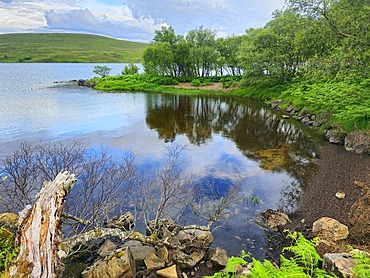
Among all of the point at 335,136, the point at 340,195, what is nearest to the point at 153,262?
the point at 340,195

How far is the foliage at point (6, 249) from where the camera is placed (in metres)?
4.07

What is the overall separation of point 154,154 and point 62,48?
628 feet

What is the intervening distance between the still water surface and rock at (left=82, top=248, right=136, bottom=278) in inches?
137

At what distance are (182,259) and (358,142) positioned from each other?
15.4m

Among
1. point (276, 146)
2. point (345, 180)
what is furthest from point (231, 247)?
point (276, 146)

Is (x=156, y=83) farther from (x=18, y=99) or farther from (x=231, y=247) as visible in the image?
(x=231, y=247)

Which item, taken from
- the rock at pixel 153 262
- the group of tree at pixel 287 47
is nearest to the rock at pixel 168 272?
the rock at pixel 153 262

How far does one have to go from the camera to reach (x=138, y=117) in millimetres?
28031

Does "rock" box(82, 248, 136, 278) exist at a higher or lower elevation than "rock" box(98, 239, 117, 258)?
higher

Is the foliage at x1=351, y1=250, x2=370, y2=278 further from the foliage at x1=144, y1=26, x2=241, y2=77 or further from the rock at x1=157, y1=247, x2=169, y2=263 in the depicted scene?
the foliage at x1=144, y1=26, x2=241, y2=77

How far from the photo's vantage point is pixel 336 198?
1161cm

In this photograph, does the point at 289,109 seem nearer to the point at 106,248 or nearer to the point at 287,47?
the point at 287,47

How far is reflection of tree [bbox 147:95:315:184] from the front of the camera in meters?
17.5

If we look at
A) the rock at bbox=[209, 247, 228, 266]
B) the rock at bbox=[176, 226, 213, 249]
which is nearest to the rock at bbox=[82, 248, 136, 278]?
the rock at bbox=[176, 226, 213, 249]
